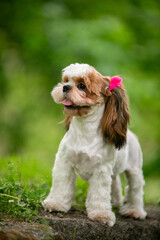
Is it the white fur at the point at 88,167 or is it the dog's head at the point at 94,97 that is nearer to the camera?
the dog's head at the point at 94,97

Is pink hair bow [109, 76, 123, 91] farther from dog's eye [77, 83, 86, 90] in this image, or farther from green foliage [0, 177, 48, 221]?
green foliage [0, 177, 48, 221]

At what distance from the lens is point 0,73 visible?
12.5 meters

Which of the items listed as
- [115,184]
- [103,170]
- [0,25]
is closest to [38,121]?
[0,25]

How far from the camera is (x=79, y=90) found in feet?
14.0

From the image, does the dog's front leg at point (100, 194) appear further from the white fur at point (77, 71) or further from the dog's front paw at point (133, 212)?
the white fur at point (77, 71)

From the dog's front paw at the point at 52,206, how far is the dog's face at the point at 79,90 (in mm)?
1012

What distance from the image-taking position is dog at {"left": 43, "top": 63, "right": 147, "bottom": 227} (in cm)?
433

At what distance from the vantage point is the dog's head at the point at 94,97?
14.0ft

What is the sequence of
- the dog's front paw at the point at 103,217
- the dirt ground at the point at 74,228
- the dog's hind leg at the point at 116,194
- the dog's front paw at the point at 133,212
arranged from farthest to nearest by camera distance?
the dog's hind leg at the point at 116,194 → the dog's front paw at the point at 133,212 → the dog's front paw at the point at 103,217 → the dirt ground at the point at 74,228

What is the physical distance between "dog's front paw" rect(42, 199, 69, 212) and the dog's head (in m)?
0.91

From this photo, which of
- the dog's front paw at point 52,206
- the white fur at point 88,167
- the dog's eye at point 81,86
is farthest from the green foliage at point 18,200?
the dog's eye at point 81,86

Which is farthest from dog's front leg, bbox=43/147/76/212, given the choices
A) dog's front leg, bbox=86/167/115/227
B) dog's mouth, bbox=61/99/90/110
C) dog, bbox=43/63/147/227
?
dog's mouth, bbox=61/99/90/110

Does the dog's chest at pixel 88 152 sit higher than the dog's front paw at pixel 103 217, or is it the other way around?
the dog's chest at pixel 88 152

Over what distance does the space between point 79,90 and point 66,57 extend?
5208 millimetres
